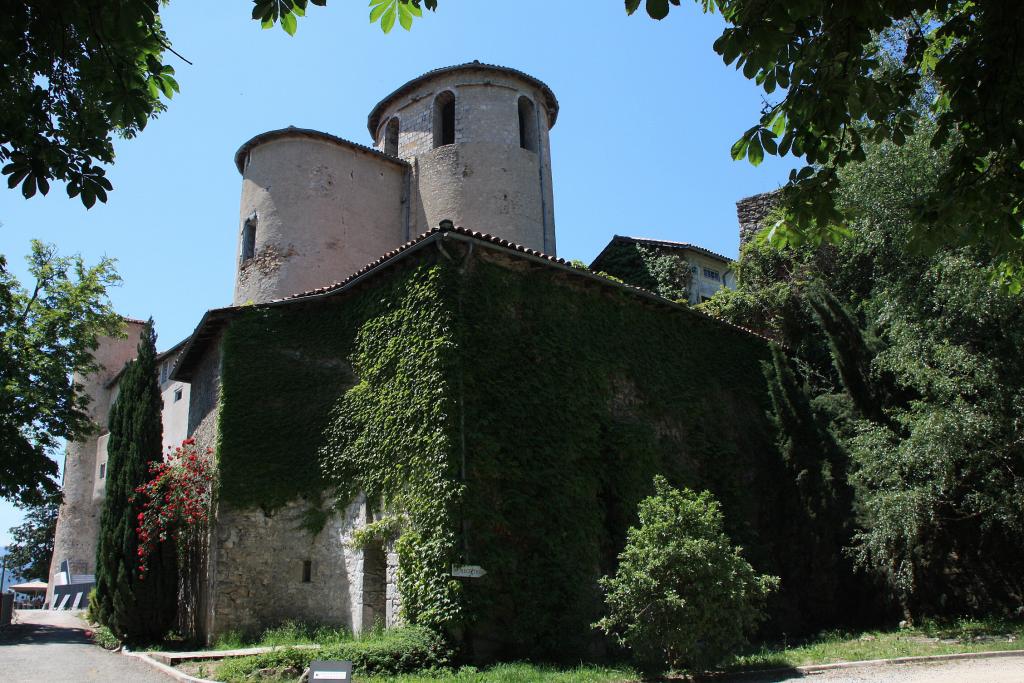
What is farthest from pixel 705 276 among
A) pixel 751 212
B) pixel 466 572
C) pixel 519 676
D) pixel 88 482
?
pixel 88 482

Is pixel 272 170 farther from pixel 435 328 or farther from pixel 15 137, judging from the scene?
pixel 15 137

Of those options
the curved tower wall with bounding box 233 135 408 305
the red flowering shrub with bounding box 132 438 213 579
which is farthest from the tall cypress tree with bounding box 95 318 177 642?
the curved tower wall with bounding box 233 135 408 305

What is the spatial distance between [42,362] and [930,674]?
75.4 ft

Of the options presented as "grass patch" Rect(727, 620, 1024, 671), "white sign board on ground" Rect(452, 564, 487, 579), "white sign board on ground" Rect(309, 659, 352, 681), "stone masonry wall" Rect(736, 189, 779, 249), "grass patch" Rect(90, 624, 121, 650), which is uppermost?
"stone masonry wall" Rect(736, 189, 779, 249)

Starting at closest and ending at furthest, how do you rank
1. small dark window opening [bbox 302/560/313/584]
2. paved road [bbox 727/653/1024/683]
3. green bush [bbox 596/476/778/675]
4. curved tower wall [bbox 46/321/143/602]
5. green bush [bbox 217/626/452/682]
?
paved road [bbox 727/653/1024/683], green bush [bbox 596/476/778/675], green bush [bbox 217/626/452/682], small dark window opening [bbox 302/560/313/584], curved tower wall [bbox 46/321/143/602]

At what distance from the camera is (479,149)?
23609 millimetres

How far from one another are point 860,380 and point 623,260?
31.4 feet

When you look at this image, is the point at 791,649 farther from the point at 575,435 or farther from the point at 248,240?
the point at 248,240

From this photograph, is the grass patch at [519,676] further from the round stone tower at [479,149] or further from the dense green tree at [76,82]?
the round stone tower at [479,149]

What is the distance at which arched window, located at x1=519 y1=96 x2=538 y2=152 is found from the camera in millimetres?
24745

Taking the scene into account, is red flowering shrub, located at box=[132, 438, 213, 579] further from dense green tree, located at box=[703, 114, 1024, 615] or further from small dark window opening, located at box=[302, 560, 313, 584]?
dense green tree, located at box=[703, 114, 1024, 615]

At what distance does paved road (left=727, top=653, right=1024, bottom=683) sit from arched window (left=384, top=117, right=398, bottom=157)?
19.3 m

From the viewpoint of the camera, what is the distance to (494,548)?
12219mm

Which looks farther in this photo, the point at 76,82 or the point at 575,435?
the point at 575,435
